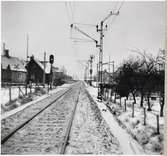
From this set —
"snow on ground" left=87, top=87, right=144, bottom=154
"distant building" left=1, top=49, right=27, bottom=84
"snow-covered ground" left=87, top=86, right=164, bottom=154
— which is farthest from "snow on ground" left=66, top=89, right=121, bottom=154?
"distant building" left=1, top=49, right=27, bottom=84

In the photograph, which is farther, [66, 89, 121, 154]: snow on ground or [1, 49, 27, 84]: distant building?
[1, 49, 27, 84]: distant building

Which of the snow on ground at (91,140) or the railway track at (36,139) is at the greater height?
the railway track at (36,139)

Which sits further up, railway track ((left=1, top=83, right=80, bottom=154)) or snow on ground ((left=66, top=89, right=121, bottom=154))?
railway track ((left=1, top=83, right=80, bottom=154))

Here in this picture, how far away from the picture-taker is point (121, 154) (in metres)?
5.53

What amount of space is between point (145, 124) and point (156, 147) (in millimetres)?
2247

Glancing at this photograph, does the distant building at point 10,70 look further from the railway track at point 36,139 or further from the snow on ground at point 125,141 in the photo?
the snow on ground at point 125,141

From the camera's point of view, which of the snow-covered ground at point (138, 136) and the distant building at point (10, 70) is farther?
the distant building at point (10, 70)

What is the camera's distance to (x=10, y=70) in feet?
141

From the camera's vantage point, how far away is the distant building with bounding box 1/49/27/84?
137 feet

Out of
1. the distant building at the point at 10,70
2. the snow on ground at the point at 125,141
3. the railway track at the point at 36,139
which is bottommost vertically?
the snow on ground at the point at 125,141

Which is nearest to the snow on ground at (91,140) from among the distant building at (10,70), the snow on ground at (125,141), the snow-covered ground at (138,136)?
the snow on ground at (125,141)

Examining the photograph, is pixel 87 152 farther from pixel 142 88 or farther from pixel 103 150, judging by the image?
pixel 142 88

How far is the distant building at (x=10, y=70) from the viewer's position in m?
41.8

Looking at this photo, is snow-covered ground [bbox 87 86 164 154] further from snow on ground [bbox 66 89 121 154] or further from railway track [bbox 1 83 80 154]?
railway track [bbox 1 83 80 154]
